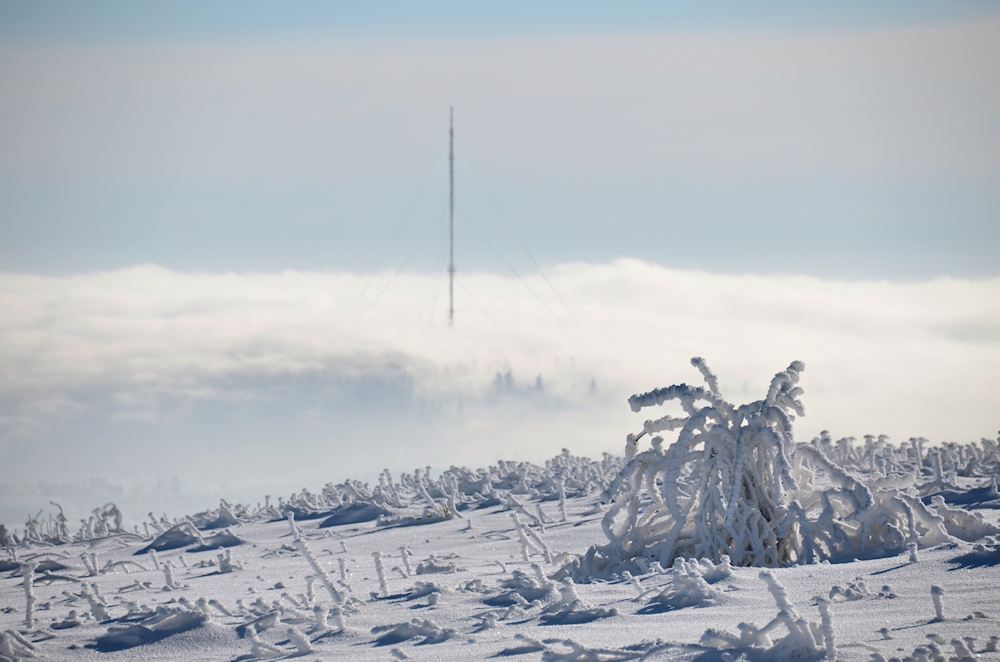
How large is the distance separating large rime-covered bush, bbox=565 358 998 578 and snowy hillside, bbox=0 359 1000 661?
2 cm

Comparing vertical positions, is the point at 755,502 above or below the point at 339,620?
above

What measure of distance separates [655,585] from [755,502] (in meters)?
1.43

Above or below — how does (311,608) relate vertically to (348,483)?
below

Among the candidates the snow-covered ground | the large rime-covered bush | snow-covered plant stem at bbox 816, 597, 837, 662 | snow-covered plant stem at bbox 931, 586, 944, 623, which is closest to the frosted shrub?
the large rime-covered bush

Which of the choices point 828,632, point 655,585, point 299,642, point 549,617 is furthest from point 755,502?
point 299,642

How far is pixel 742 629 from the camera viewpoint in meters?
4.22

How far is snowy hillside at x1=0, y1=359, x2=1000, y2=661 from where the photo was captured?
4.49m

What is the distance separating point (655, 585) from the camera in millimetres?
5949

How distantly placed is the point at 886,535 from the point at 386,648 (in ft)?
12.5

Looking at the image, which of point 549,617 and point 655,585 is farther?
point 655,585

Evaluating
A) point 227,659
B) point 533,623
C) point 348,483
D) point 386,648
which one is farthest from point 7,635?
point 348,483

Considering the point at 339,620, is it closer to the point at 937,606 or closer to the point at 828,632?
the point at 828,632

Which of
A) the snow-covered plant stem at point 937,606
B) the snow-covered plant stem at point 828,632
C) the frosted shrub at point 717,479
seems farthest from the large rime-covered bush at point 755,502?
the snow-covered plant stem at point 828,632

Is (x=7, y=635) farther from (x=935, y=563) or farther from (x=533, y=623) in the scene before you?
(x=935, y=563)
